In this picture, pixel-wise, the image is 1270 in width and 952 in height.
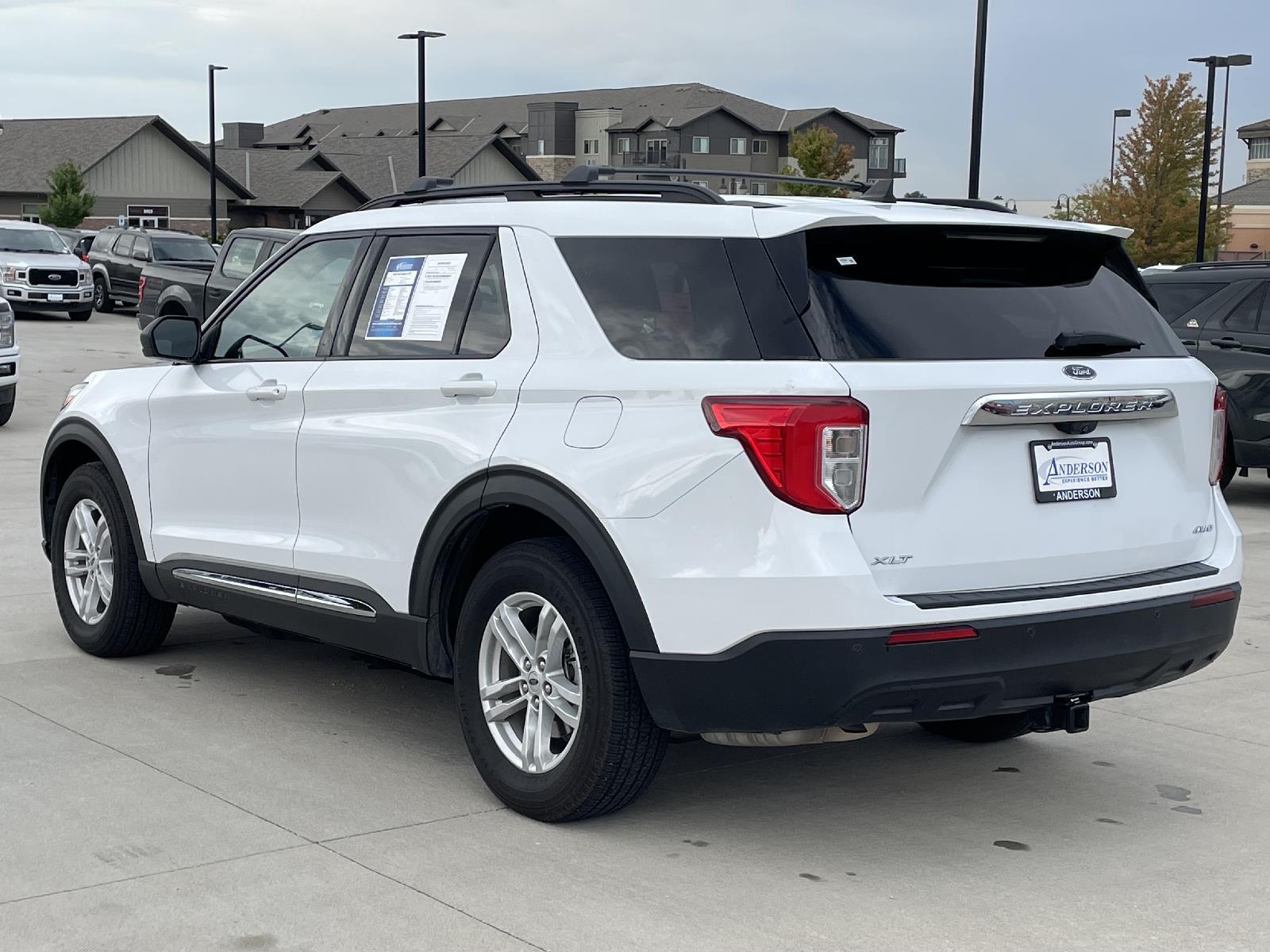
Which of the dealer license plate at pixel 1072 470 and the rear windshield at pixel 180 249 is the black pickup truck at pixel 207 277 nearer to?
the rear windshield at pixel 180 249

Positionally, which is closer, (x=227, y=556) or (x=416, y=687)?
(x=227, y=556)

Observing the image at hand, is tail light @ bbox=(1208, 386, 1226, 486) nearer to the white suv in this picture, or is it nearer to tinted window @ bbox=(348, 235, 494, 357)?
the white suv

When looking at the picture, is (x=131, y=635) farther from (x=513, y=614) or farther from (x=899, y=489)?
(x=899, y=489)

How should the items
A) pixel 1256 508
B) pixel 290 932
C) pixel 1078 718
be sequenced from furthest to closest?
pixel 1256 508 < pixel 1078 718 < pixel 290 932

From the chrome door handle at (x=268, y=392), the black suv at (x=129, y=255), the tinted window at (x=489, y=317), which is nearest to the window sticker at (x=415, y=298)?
the tinted window at (x=489, y=317)

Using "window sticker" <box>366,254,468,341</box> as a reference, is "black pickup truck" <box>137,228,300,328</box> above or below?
above

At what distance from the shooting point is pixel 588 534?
4.56 meters

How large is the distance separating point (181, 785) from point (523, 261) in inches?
76.4

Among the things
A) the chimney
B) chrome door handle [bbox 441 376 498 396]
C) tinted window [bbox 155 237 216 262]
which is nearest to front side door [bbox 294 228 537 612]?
chrome door handle [bbox 441 376 498 396]

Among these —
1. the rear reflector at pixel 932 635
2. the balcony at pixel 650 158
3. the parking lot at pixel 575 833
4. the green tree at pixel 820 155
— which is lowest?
the parking lot at pixel 575 833

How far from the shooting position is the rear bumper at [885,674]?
4.25 m

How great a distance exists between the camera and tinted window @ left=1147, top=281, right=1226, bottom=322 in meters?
13.0

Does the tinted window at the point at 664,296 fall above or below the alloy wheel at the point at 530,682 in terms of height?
above

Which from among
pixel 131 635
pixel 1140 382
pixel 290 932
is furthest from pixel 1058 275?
pixel 131 635
